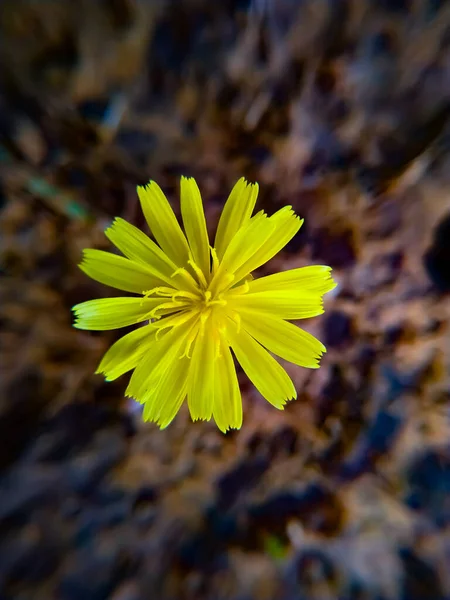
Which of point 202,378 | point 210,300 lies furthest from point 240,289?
point 202,378

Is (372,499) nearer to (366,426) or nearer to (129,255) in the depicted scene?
(366,426)

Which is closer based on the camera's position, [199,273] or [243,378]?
[199,273]

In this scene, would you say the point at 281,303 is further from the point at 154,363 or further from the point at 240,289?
the point at 154,363

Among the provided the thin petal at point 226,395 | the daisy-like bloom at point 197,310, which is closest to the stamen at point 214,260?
the daisy-like bloom at point 197,310

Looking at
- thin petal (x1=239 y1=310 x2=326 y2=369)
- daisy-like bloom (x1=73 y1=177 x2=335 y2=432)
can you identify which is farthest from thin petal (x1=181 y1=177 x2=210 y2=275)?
thin petal (x1=239 y1=310 x2=326 y2=369)

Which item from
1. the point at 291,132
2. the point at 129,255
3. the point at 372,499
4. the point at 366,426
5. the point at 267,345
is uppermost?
the point at 291,132

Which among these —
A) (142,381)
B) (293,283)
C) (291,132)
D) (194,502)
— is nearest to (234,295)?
(293,283)

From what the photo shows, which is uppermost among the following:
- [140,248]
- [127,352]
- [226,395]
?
[140,248]
